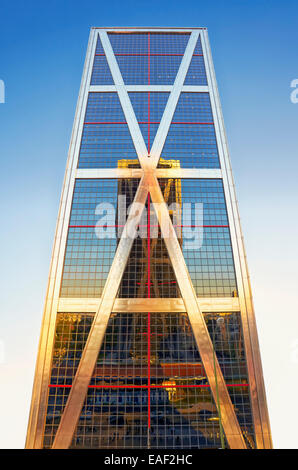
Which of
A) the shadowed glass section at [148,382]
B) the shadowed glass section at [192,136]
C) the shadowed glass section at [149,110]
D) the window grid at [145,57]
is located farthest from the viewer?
the window grid at [145,57]

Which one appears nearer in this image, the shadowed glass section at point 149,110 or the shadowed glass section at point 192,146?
the shadowed glass section at point 192,146

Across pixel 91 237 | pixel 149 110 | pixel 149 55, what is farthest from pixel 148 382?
pixel 149 55

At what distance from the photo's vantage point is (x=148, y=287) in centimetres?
2991

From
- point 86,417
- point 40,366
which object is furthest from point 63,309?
point 86,417

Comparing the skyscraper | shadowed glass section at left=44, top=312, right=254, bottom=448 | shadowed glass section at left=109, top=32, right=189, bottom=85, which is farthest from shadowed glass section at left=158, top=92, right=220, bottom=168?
shadowed glass section at left=44, top=312, right=254, bottom=448

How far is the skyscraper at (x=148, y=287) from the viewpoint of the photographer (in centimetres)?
2559

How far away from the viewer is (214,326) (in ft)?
93.8

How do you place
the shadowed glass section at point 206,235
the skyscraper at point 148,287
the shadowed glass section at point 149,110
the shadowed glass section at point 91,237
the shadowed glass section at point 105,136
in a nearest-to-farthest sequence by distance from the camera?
the skyscraper at point 148,287 < the shadowed glass section at point 91,237 < the shadowed glass section at point 206,235 < the shadowed glass section at point 105,136 < the shadowed glass section at point 149,110

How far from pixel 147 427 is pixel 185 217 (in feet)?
60.5

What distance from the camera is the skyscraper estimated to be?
25.6 meters

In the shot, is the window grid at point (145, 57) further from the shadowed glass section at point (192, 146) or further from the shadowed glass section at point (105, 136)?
the shadowed glass section at point (192, 146)

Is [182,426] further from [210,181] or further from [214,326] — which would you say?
[210,181]

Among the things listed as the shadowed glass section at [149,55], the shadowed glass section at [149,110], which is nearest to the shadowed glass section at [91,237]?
the shadowed glass section at [149,110]

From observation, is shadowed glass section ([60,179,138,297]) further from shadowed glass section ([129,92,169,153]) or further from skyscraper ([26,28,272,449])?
shadowed glass section ([129,92,169,153])
